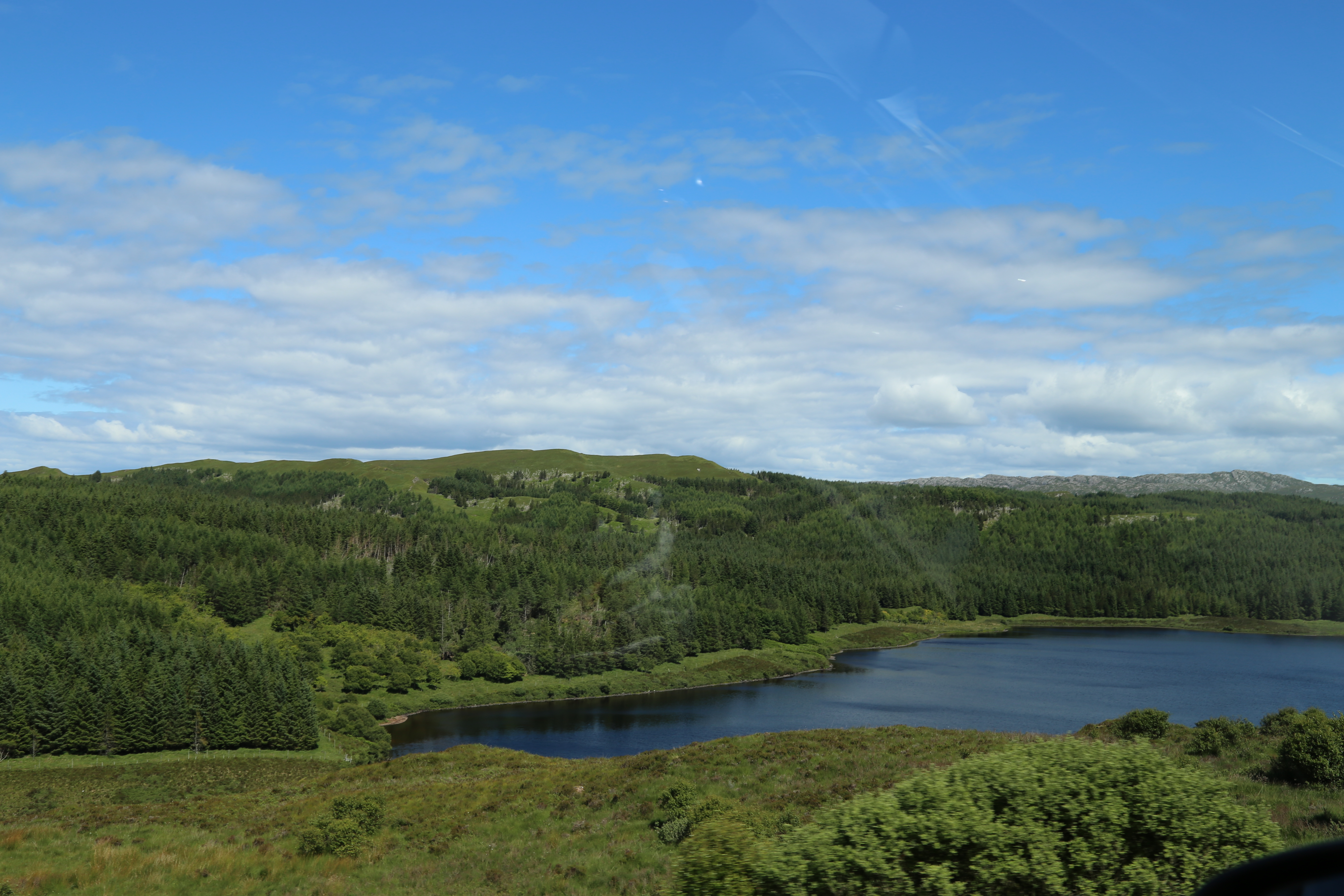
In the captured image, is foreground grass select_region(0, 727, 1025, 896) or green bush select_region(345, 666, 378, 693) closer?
foreground grass select_region(0, 727, 1025, 896)

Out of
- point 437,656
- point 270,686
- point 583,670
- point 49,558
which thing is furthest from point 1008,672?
point 49,558

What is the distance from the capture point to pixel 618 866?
2448 centimetres

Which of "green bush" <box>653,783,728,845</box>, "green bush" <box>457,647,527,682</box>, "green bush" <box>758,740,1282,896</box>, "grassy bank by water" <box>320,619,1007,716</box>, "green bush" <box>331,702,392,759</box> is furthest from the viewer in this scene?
"green bush" <box>457,647,527,682</box>

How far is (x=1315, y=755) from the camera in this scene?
23781 mm

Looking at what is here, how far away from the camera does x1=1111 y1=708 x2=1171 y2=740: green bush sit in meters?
35.0

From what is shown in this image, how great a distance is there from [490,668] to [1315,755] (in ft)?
412

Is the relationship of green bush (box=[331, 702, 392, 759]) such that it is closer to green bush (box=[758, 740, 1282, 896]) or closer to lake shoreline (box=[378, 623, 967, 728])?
lake shoreline (box=[378, 623, 967, 728])

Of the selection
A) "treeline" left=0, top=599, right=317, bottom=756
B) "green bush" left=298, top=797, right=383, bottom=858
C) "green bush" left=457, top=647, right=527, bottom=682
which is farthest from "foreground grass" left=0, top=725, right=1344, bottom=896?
"green bush" left=457, top=647, right=527, bottom=682

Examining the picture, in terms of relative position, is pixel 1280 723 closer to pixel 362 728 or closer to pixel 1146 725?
pixel 1146 725

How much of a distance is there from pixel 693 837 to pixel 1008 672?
5593 inches

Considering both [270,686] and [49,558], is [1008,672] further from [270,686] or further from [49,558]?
[49,558]

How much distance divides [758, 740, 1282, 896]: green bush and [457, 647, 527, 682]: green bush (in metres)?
131

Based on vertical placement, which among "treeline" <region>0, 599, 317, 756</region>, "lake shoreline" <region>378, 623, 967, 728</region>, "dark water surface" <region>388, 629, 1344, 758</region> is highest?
"treeline" <region>0, 599, 317, 756</region>

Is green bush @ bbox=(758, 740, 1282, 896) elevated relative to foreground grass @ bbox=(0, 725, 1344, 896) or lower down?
elevated
